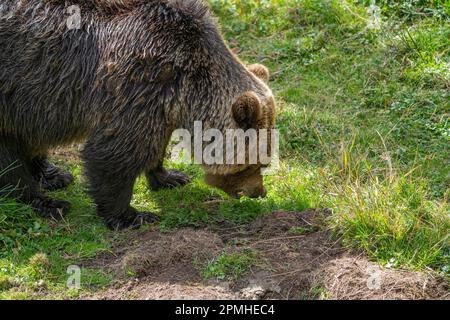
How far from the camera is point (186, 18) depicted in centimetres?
669

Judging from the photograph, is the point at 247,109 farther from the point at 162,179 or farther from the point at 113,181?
the point at 162,179

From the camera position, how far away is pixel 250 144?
6797mm

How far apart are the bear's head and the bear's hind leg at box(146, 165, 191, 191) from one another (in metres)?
0.71

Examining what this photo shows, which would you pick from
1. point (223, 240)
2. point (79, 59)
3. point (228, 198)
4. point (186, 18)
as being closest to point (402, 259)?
point (223, 240)

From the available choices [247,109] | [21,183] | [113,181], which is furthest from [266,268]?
[21,183]

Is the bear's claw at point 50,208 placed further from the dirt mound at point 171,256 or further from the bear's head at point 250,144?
the bear's head at point 250,144

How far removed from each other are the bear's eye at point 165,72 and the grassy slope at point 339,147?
1386mm

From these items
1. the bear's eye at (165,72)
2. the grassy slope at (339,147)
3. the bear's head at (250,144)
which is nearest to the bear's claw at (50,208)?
the grassy slope at (339,147)

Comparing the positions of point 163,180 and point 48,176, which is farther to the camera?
point 48,176

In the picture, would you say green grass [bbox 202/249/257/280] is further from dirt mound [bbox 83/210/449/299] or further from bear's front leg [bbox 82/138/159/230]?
bear's front leg [bbox 82/138/159/230]

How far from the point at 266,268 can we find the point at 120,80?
2060 mm
